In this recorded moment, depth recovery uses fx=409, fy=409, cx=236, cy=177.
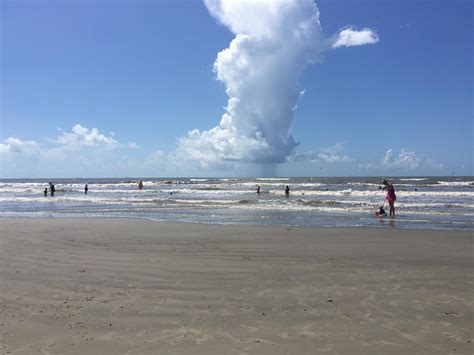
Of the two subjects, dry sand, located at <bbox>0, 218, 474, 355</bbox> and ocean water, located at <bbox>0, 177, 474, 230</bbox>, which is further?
ocean water, located at <bbox>0, 177, 474, 230</bbox>

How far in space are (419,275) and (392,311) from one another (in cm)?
257

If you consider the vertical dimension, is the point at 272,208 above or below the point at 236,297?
above

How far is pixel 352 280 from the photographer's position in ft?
25.0

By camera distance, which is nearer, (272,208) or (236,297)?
(236,297)

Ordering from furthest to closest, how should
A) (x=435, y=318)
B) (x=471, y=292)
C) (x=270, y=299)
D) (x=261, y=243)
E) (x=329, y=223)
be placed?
1. (x=329, y=223)
2. (x=261, y=243)
3. (x=471, y=292)
4. (x=270, y=299)
5. (x=435, y=318)

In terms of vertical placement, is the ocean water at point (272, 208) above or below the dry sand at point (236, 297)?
above

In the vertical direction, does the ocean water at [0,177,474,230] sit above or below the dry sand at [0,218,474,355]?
above

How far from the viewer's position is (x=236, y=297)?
6.58 meters

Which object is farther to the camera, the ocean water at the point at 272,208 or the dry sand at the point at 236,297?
the ocean water at the point at 272,208

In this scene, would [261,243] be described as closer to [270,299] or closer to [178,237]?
[178,237]

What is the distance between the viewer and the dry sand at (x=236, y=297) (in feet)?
16.0

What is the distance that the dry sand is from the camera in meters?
4.89

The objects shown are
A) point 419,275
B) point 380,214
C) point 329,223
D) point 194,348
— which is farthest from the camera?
point 380,214

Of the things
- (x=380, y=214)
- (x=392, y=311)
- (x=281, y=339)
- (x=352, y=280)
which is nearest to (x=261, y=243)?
(x=352, y=280)
